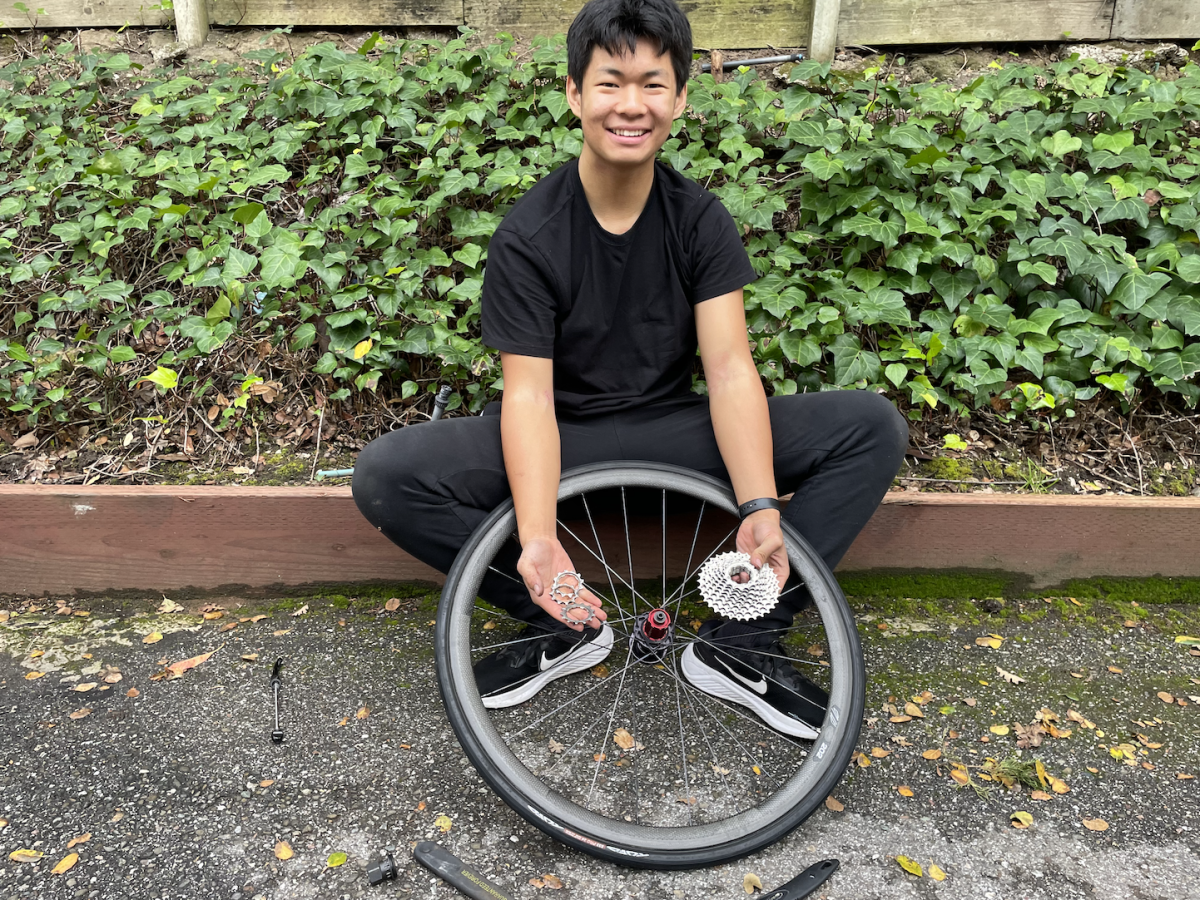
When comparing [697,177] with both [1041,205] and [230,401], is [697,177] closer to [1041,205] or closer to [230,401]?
[1041,205]

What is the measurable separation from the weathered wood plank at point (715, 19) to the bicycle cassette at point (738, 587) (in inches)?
109

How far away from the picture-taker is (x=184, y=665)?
8.13 feet

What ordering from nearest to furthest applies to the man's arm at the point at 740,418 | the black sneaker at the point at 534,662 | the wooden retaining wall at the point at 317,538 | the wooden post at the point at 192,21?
the man's arm at the point at 740,418 < the black sneaker at the point at 534,662 < the wooden retaining wall at the point at 317,538 < the wooden post at the point at 192,21

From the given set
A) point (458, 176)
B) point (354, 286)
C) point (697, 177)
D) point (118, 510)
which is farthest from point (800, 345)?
point (118, 510)

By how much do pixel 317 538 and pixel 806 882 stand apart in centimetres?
175

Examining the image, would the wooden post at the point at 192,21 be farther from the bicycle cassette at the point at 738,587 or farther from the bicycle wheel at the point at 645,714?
the bicycle cassette at the point at 738,587

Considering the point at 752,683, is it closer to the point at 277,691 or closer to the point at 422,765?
the point at 422,765

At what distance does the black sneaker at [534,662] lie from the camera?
2.34 m

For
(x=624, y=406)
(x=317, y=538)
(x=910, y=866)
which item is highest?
(x=624, y=406)

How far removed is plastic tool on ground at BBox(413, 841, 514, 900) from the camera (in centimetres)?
175

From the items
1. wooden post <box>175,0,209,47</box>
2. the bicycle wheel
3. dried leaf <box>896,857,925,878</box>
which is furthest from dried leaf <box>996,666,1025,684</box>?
wooden post <box>175,0,209,47</box>

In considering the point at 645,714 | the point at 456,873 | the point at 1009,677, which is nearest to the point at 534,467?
the point at 645,714

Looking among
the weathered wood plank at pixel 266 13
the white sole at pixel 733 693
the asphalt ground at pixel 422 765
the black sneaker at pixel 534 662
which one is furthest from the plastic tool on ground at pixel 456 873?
the weathered wood plank at pixel 266 13

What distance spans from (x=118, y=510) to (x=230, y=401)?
580 mm
